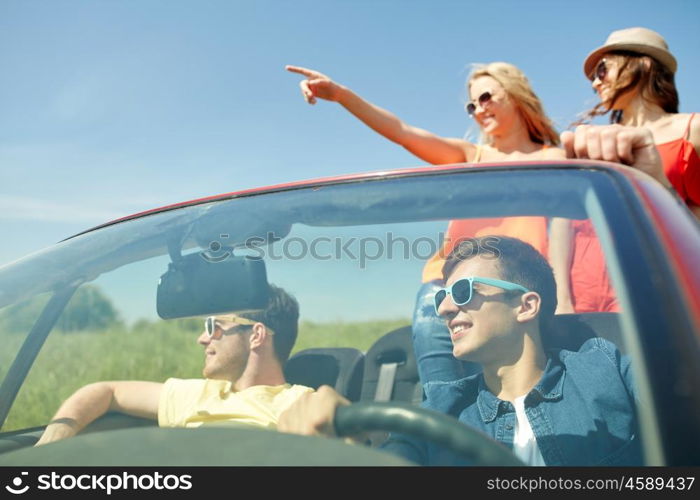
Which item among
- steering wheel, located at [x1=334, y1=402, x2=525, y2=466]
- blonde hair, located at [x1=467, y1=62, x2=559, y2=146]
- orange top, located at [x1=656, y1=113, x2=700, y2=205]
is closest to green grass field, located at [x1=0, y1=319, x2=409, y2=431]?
steering wheel, located at [x1=334, y1=402, x2=525, y2=466]

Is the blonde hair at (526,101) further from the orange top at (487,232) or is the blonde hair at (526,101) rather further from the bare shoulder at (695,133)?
the orange top at (487,232)

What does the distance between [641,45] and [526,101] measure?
0.49m

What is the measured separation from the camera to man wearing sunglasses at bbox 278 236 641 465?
0.98 meters

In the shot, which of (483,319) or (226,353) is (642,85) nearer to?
(483,319)

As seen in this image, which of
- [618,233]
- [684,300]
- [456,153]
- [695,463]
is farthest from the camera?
[456,153]

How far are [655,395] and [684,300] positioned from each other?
17 centimetres

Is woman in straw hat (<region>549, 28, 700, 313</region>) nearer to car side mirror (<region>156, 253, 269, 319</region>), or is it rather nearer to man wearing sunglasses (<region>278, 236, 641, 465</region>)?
man wearing sunglasses (<region>278, 236, 641, 465</region>)

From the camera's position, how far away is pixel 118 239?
154 centimetres

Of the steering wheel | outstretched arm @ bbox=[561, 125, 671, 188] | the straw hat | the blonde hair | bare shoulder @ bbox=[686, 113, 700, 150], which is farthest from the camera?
the blonde hair

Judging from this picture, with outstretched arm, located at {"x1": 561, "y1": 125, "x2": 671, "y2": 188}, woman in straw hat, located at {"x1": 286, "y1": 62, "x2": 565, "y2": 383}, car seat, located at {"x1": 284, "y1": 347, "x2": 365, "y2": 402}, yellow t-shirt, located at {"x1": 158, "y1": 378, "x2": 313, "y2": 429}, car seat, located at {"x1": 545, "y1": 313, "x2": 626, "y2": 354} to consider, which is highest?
woman in straw hat, located at {"x1": 286, "y1": 62, "x2": 565, "y2": 383}

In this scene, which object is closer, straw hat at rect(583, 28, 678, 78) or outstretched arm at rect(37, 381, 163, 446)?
outstretched arm at rect(37, 381, 163, 446)

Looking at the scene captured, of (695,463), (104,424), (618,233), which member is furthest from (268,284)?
(695,463)

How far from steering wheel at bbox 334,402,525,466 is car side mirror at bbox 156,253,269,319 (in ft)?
1.14

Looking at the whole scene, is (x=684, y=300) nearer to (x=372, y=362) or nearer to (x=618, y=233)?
(x=618, y=233)
